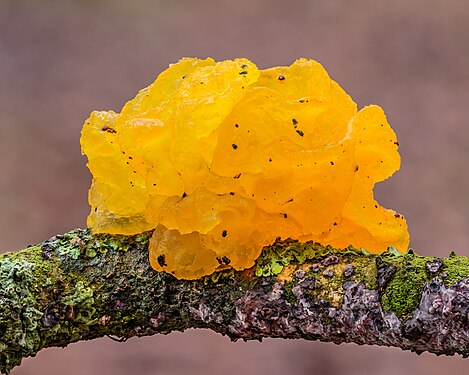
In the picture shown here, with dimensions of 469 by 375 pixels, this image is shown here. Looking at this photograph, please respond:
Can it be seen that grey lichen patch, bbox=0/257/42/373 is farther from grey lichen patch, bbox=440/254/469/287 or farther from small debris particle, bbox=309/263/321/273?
grey lichen patch, bbox=440/254/469/287

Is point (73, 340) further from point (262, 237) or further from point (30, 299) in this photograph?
point (262, 237)

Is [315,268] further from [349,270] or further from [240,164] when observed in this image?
[240,164]

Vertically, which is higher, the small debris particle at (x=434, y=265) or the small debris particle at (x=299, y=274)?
the small debris particle at (x=299, y=274)

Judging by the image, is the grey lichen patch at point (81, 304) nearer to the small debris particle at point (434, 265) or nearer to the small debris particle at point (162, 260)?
the small debris particle at point (162, 260)

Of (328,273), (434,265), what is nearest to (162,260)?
(328,273)

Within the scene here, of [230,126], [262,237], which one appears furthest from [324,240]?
[230,126]

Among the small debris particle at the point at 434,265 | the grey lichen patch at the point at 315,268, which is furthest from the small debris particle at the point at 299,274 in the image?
the small debris particle at the point at 434,265
